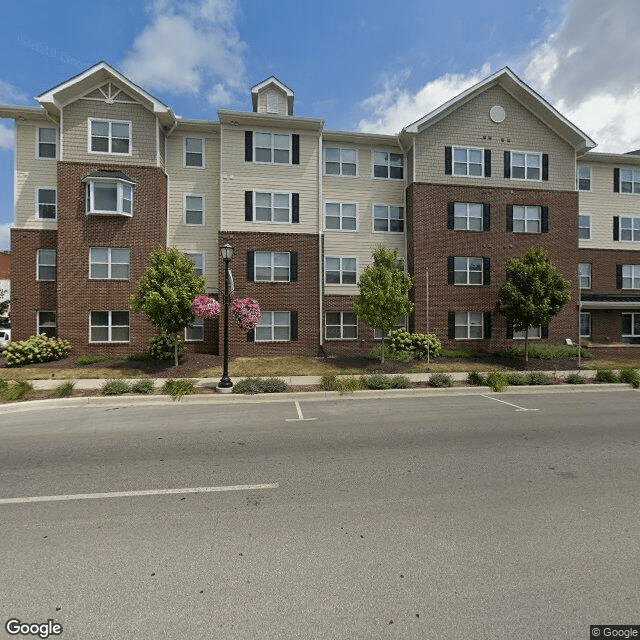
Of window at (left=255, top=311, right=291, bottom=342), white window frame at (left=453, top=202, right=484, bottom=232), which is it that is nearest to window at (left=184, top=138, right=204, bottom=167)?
window at (left=255, top=311, right=291, bottom=342)

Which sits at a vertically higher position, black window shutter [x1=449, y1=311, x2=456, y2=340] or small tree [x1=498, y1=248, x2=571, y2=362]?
small tree [x1=498, y1=248, x2=571, y2=362]

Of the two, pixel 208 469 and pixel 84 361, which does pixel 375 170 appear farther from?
pixel 208 469

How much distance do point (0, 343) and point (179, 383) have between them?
20.1m

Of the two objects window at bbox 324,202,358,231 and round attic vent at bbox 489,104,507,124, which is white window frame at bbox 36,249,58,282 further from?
round attic vent at bbox 489,104,507,124

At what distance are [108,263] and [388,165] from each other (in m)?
16.7

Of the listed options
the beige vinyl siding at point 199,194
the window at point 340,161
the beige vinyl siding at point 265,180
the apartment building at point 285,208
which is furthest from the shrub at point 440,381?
the window at point 340,161

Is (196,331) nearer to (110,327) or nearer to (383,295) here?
(110,327)

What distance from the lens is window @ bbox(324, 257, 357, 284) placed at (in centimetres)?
2177

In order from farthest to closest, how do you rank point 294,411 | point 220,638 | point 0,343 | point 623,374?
point 0,343 < point 623,374 < point 294,411 < point 220,638

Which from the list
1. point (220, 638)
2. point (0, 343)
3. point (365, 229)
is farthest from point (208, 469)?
point (0, 343)

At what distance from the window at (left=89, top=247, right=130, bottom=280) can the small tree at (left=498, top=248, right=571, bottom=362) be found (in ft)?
64.1

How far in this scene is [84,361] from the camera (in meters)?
16.8

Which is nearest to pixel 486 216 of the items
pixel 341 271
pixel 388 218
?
pixel 388 218

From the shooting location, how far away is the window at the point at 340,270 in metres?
21.8
